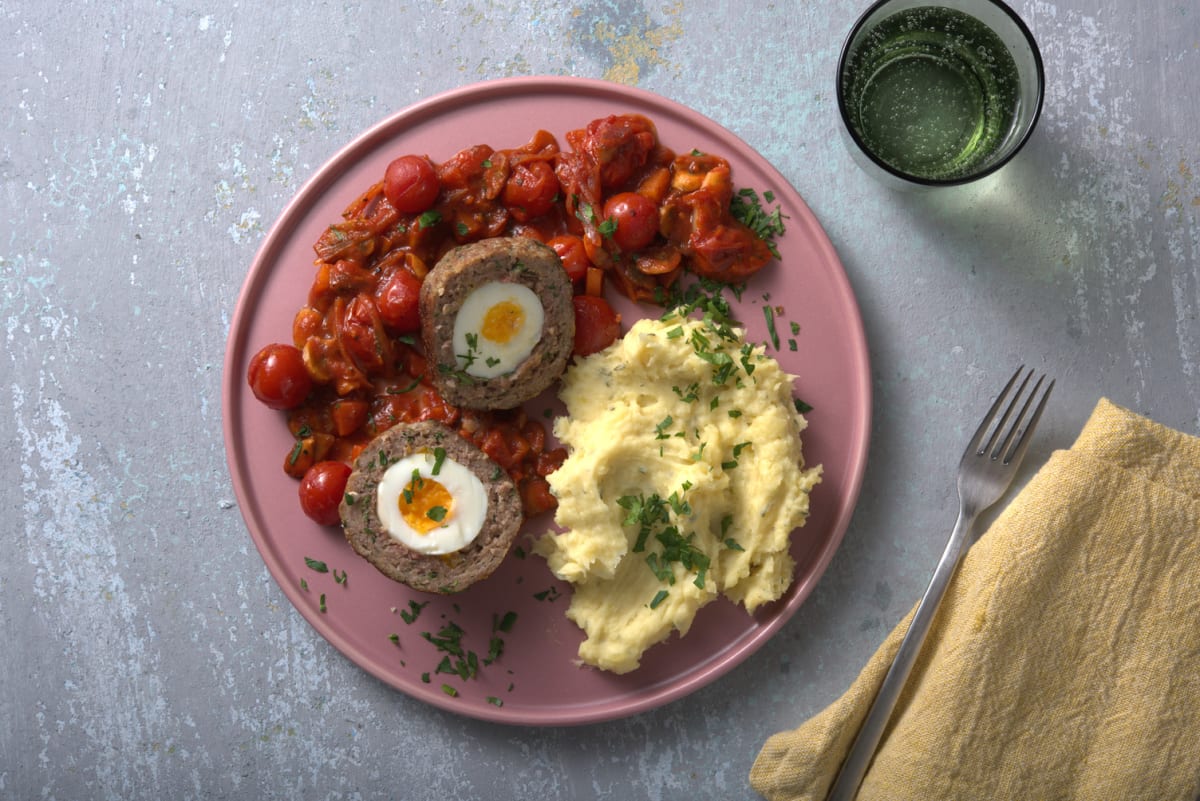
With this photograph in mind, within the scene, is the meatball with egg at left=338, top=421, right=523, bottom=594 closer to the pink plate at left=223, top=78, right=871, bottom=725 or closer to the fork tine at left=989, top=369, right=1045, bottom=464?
the pink plate at left=223, top=78, right=871, bottom=725

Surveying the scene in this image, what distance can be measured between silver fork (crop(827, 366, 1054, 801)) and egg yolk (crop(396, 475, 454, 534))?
1861mm

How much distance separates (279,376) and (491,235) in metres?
1.00

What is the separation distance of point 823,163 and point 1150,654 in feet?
7.88

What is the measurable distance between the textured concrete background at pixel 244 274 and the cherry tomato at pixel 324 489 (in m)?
0.51

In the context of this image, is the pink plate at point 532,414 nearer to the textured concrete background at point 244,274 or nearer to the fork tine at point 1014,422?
the textured concrete background at point 244,274

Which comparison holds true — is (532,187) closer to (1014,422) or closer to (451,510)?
(451,510)

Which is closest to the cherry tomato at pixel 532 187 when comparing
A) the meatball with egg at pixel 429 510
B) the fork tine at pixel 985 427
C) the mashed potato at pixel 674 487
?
the mashed potato at pixel 674 487

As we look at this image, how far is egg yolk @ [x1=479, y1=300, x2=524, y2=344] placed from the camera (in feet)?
10.3

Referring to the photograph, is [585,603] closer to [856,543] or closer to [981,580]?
[856,543]

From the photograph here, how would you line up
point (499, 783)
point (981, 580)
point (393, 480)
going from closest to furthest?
point (393, 480) < point (981, 580) < point (499, 783)

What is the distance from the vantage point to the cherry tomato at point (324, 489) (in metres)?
3.27

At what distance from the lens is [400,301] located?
10.7 ft

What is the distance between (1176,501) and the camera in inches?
131

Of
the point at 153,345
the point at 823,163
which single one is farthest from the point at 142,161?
the point at 823,163
